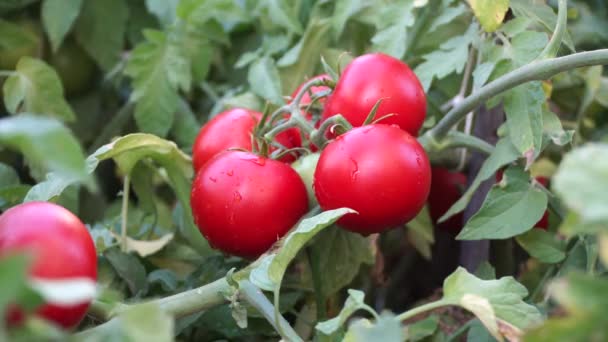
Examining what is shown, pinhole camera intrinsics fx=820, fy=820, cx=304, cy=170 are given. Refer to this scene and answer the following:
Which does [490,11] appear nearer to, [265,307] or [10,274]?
[265,307]

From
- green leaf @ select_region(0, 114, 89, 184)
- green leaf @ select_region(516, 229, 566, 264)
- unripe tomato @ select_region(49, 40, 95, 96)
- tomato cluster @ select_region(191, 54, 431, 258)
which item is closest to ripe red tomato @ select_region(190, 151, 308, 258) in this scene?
tomato cluster @ select_region(191, 54, 431, 258)

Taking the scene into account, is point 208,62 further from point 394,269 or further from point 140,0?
point 394,269

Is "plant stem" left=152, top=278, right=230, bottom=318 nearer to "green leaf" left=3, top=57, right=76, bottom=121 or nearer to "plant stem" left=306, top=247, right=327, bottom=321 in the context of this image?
"plant stem" left=306, top=247, right=327, bottom=321

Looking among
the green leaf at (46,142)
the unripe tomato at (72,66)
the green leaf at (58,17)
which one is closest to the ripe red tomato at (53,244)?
the green leaf at (46,142)

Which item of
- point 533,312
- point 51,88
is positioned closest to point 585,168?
point 533,312

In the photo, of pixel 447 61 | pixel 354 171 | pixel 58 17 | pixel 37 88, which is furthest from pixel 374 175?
pixel 58 17

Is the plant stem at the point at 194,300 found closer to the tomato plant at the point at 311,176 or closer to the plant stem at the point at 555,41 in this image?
the tomato plant at the point at 311,176
